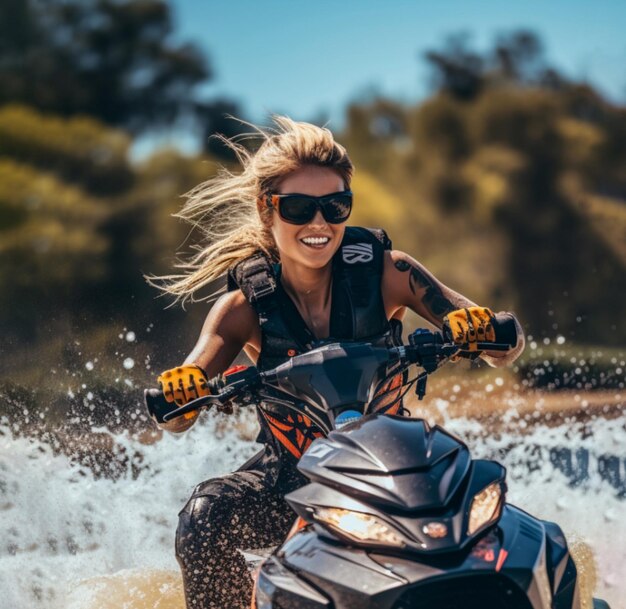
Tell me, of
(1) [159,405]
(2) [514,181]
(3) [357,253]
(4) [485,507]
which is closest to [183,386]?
(1) [159,405]

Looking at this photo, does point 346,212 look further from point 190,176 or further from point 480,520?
point 190,176

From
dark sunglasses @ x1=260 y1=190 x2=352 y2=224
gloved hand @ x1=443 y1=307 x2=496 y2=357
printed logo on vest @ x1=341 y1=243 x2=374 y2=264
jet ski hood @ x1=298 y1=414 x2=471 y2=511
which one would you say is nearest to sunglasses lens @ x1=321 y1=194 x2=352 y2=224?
dark sunglasses @ x1=260 y1=190 x2=352 y2=224

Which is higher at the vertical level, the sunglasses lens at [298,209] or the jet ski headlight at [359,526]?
the sunglasses lens at [298,209]

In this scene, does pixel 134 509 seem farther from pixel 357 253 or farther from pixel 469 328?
pixel 469 328

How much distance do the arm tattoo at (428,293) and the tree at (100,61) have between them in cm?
968

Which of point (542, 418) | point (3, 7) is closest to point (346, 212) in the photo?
point (542, 418)

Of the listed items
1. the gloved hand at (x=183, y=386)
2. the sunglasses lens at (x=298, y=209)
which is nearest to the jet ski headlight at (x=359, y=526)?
the gloved hand at (x=183, y=386)

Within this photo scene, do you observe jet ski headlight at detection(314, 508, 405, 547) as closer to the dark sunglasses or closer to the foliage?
the dark sunglasses

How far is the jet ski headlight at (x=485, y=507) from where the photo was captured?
2.39 metres

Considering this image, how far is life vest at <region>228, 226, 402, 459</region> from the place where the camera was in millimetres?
3541

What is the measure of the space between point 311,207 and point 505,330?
0.65 meters

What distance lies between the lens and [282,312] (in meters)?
3.64

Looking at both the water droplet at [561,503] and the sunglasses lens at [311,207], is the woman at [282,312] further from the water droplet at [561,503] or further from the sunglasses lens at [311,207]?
the water droplet at [561,503]

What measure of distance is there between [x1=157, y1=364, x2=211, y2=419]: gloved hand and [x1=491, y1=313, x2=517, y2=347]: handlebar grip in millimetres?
798
